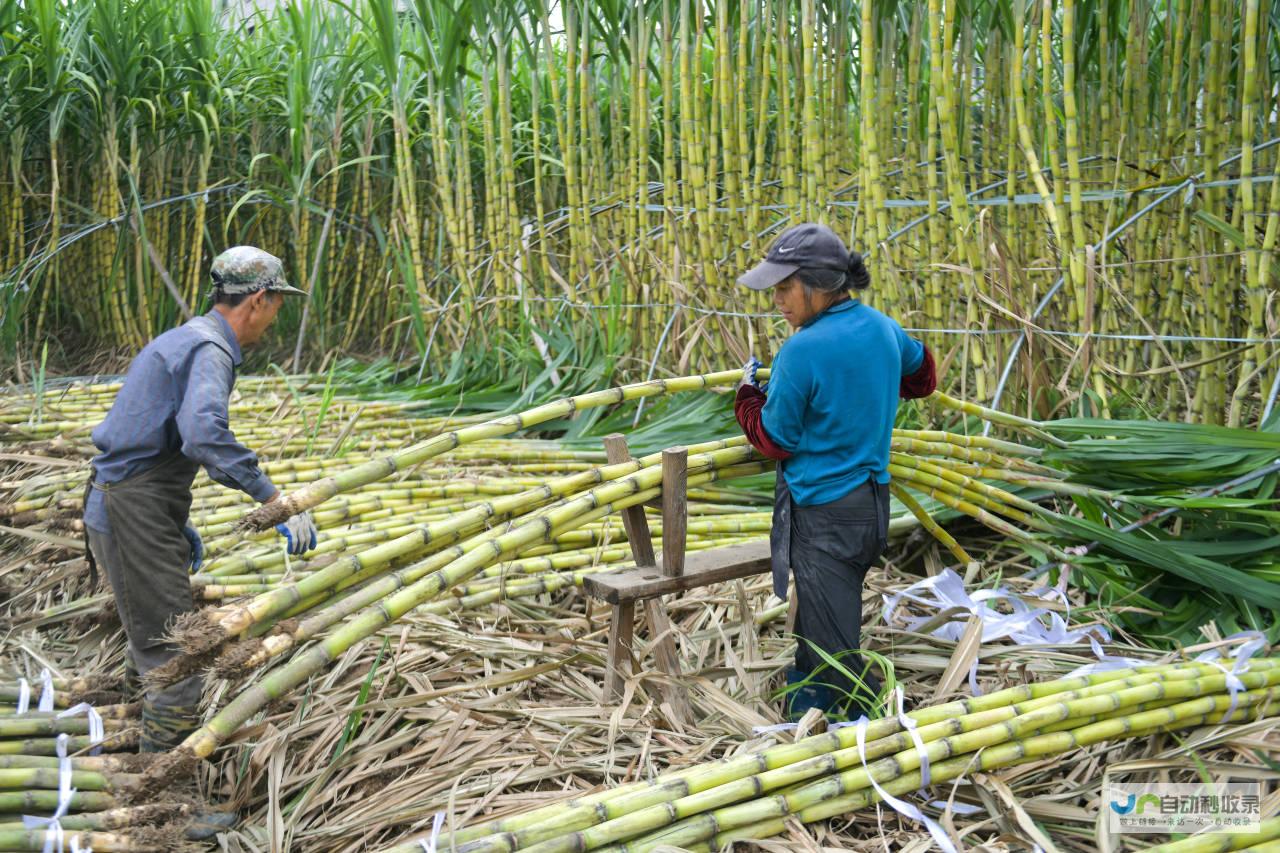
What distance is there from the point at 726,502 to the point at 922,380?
1112 mm

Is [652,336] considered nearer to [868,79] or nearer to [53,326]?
[868,79]

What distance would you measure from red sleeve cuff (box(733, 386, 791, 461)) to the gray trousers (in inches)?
50.5

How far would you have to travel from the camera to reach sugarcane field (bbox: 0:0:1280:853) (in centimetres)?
203

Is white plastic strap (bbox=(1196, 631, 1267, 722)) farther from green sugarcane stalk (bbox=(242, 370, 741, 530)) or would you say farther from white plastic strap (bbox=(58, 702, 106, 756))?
white plastic strap (bbox=(58, 702, 106, 756))

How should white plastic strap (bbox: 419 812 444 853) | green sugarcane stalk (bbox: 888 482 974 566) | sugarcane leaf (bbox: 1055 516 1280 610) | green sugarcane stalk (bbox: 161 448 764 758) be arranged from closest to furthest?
white plastic strap (bbox: 419 812 444 853) < green sugarcane stalk (bbox: 161 448 764 758) < sugarcane leaf (bbox: 1055 516 1280 610) < green sugarcane stalk (bbox: 888 482 974 566)

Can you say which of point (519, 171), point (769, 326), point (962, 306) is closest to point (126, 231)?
point (519, 171)

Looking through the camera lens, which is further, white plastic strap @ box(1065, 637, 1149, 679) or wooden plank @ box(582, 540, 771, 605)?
wooden plank @ box(582, 540, 771, 605)

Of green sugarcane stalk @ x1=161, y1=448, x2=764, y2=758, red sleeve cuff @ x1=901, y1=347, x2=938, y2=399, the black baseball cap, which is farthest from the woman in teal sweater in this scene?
green sugarcane stalk @ x1=161, y1=448, x2=764, y2=758

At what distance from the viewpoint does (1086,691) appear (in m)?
2.14

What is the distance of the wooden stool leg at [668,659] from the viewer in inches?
95.7

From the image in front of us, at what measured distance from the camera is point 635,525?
8.54 feet

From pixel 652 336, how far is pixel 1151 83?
2.12m

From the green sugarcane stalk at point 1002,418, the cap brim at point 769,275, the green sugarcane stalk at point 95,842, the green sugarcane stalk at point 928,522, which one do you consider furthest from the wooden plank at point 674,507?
the green sugarcane stalk at point 95,842

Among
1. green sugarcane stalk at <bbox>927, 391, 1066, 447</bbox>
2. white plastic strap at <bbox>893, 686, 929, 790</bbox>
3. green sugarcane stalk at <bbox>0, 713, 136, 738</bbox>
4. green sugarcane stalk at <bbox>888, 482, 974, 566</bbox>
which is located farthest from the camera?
green sugarcane stalk at <bbox>927, 391, 1066, 447</bbox>
